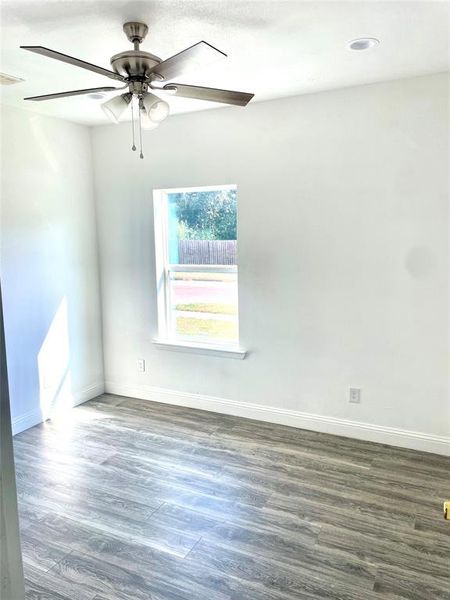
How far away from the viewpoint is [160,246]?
13.7 ft

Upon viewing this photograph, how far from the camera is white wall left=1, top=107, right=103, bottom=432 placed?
3595 mm

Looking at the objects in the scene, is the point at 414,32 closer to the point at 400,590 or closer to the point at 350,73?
the point at 350,73

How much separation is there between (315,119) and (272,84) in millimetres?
458

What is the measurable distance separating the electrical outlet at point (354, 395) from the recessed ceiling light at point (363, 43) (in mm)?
2317

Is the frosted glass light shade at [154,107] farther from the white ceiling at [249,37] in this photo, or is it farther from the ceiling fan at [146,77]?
the white ceiling at [249,37]

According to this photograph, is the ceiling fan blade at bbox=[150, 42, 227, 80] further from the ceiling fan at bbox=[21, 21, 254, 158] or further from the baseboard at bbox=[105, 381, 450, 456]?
the baseboard at bbox=[105, 381, 450, 456]

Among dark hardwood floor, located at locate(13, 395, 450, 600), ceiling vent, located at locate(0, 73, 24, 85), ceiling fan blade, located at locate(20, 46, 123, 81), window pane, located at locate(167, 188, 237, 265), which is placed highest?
ceiling vent, located at locate(0, 73, 24, 85)

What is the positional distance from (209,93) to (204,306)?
2.22 m

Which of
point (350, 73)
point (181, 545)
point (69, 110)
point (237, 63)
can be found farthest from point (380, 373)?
point (69, 110)

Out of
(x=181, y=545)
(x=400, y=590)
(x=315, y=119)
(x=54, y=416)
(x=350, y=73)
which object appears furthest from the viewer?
(x=54, y=416)

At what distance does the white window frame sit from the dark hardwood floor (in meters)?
0.67

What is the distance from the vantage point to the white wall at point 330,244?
3.11m

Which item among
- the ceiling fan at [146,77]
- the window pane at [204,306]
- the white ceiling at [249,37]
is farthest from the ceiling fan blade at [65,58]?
the window pane at [204,306]

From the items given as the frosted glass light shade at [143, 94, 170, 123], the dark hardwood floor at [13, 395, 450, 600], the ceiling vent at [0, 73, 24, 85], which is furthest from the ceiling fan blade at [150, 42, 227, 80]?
the dark hardwood floor at [13, 395, 450, 600]
